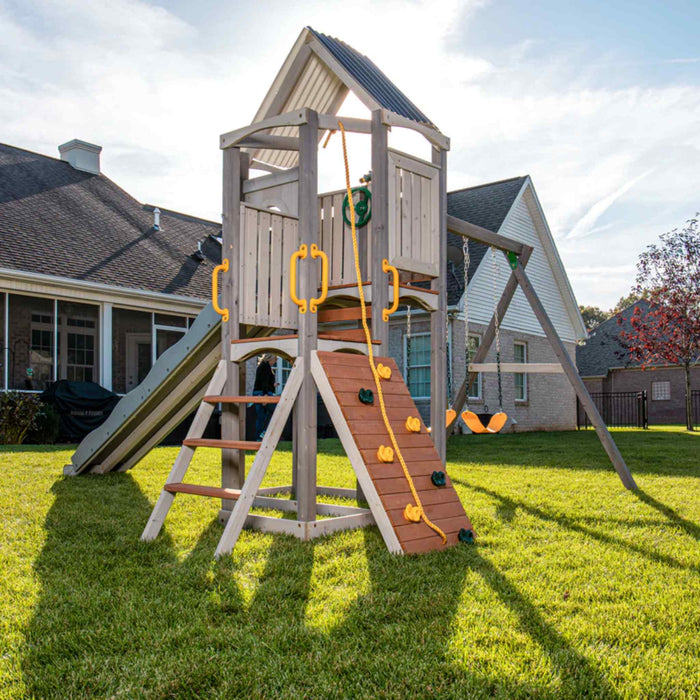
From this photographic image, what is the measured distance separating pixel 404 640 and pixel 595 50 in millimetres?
6511

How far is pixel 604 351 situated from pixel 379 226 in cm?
3345

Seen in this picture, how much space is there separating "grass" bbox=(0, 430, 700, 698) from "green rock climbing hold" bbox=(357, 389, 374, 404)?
929 millimetres

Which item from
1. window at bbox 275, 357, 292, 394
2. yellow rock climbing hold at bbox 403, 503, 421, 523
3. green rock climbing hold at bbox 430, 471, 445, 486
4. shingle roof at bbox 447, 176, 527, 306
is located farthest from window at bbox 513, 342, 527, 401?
yellow rock climbing hold at bbox 403, 503, 421, 523

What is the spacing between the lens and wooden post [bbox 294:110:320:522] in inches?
195

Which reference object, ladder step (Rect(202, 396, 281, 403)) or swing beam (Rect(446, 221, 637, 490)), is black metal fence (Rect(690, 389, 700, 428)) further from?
ladder step (Rect(202, 396, 281, 403))


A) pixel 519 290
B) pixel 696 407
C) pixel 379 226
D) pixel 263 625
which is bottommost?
pixel 696 407

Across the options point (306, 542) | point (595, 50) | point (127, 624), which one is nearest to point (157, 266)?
point (595, 50)

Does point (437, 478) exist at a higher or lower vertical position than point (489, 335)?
lower

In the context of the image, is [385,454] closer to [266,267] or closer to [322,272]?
[322,272]

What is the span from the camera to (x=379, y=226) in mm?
5535

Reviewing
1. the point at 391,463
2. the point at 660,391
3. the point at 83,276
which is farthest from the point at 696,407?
the point at 391,463

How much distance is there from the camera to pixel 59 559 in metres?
4.20

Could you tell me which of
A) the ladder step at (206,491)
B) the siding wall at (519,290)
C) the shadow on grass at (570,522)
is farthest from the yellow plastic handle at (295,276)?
the siding wall at (519,290)

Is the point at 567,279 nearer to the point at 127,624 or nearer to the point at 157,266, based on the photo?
the point at 157,266
